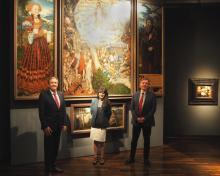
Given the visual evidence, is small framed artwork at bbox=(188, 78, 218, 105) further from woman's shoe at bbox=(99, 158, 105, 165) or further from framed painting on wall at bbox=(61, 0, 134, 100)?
woman's shoe at bbox=(99, 158, 105, 165)

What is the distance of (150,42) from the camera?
411 inches

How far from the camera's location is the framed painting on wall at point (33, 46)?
832cm

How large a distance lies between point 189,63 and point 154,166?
4525 mm

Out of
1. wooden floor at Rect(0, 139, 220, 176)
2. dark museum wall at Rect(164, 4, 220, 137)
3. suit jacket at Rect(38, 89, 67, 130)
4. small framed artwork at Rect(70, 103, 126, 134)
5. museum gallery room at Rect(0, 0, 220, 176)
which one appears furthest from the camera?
dark museum wall at Rect(164, 4, 220, 137)

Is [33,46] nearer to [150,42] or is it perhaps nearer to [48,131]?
[48,131]

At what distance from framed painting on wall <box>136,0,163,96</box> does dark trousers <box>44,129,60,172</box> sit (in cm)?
325

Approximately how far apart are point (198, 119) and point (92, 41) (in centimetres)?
447

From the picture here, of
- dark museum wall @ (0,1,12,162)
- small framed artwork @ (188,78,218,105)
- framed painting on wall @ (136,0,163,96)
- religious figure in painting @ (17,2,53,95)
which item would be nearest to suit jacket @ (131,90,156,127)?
framed painting on wall @ (136,0,163,96)

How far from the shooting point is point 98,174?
306 inches

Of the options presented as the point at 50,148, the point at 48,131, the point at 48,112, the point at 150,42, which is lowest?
the point at 50,148

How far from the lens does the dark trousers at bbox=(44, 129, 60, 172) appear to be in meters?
7.68

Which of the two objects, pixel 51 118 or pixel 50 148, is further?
pixel 50 148

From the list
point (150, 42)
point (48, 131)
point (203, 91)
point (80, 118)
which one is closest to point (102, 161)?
point (80, 118)

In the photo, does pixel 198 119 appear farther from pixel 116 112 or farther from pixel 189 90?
pixel 116 112
